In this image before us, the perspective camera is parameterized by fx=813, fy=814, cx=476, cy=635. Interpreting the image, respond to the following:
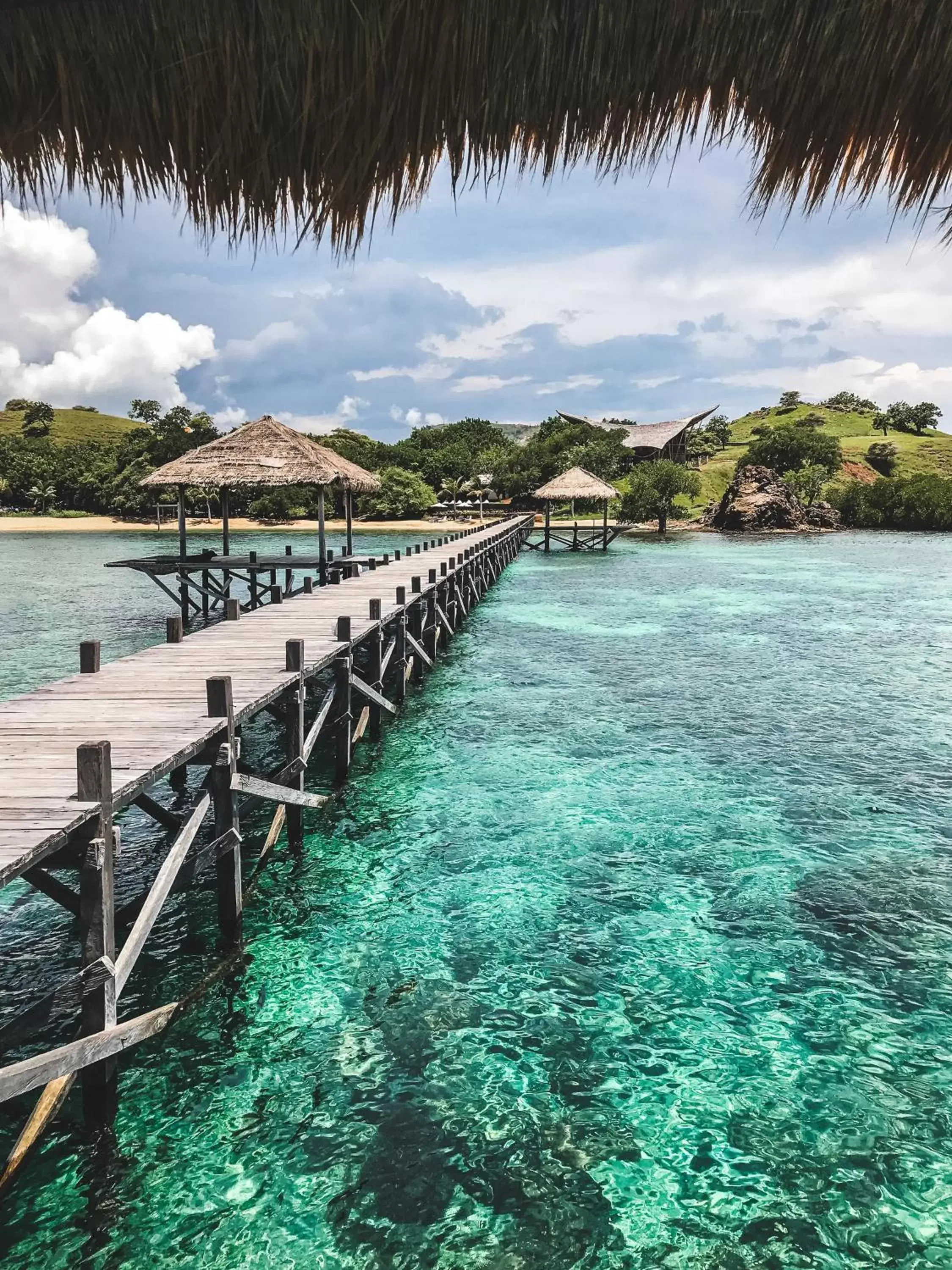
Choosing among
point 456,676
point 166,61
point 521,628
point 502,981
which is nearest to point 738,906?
point 502,981

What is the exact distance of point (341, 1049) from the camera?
16.7 feet

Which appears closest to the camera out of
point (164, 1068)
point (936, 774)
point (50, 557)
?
point (164, 1068)

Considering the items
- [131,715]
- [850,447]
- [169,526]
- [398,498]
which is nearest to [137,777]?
[131,715]

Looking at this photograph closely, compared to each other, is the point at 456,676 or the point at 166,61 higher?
the point at 166,61

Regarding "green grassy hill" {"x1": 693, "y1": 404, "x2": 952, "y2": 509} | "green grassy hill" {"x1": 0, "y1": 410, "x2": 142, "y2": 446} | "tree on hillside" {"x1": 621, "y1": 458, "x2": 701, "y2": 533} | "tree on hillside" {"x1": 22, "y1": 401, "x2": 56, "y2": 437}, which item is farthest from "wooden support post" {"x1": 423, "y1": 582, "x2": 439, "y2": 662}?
"tree on hillside" {"x1": 22, "y1": 401, "x2": 56, "y2": 437}

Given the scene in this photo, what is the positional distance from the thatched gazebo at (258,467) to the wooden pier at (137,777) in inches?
342

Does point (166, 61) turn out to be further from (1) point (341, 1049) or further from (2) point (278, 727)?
(2) point (278, 727)

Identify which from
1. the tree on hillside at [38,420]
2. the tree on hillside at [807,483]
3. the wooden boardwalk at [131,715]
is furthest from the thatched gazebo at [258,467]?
the tree on hillside at [38,420]

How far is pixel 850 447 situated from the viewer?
8869 cm

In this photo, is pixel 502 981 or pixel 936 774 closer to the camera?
pixel 502 981

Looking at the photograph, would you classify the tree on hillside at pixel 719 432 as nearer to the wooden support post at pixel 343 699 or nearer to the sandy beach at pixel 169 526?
the sandy beach at pixel 169 526

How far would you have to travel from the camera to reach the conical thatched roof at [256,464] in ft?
66.0

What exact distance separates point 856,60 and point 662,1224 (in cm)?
501

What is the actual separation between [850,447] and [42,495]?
80.1 m
